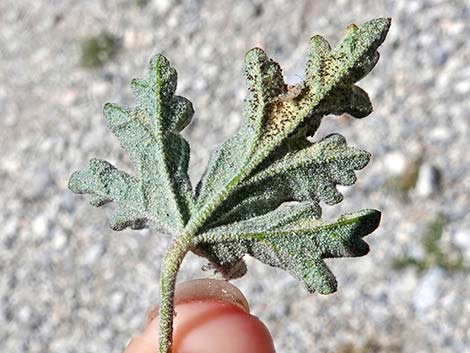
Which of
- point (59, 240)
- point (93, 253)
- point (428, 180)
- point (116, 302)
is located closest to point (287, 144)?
point (428, 180)

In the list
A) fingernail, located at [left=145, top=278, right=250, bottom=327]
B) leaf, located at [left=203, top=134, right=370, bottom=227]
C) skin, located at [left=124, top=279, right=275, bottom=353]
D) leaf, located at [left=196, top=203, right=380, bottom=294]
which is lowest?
skin, located at [left=124, top=279, right=275, bottom=353]

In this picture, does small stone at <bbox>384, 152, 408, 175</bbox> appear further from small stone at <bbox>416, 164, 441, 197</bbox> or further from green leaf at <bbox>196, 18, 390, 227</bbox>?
green leaf at <bbox>196, 18, 390, 227</bbox>

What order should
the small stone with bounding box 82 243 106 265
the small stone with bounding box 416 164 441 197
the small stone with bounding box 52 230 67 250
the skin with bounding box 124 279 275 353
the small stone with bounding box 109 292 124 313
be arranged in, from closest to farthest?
the skin with bounding box 124 279 275 353, the small stone with bounding box 416 164 441 197, the small stone with bounding box 109 292 124 313, the small stone with bounding box 82 243 106 265, the small stone with bounding box 52 230 67 250

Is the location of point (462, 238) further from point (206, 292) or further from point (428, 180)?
point (206, 292)

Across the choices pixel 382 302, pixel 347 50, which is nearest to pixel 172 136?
pixel 347 50

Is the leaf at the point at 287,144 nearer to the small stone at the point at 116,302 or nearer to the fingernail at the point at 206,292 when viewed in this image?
the fingernail at the point at 206,292

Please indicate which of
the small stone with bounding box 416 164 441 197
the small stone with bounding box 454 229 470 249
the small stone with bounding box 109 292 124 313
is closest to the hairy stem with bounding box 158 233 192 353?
the small stone with bounding box 454 229 470 249

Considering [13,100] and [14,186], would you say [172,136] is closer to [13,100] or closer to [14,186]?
[14,186]
